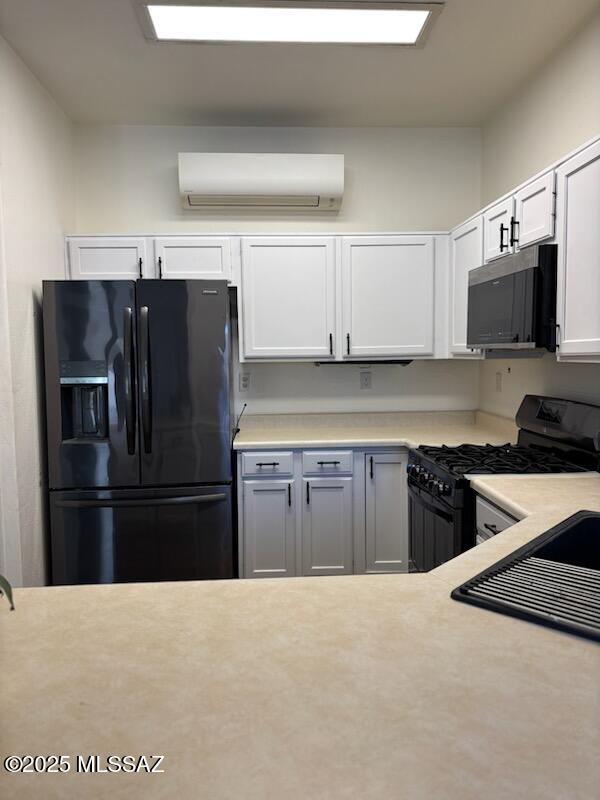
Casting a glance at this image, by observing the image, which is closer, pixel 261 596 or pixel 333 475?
pixel 261 596

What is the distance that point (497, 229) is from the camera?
2.70 metres

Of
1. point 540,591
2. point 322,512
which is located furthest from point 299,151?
point 540,591

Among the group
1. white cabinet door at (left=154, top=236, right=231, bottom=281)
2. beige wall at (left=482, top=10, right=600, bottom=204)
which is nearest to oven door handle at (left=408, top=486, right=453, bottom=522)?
white cabinet door at (left=154, top=236, right=231, bottom=281)

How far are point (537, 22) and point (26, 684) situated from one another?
2.97m

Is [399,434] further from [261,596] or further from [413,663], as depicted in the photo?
[413,663]

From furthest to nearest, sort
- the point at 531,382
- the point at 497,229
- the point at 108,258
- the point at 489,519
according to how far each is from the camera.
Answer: the point at 108,258, the point at 531,382, the point at 497,229, the point at 489,519

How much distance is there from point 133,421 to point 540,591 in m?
2.24

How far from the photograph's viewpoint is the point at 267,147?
141 inches

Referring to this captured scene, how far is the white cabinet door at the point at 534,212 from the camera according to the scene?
2.17 meters

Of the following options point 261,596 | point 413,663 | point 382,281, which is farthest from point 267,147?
point 413,663

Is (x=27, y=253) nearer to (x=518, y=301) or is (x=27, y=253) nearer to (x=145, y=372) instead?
(x=145, y=372)

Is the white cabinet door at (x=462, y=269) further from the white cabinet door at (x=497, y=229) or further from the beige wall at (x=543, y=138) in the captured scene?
the beige wall at (x=543, y=138)

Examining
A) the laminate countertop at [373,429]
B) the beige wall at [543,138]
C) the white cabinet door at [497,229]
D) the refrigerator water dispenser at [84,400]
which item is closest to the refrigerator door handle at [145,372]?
the refrigerator water dispenser at [84,400]

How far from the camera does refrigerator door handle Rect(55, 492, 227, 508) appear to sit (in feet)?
9.53
